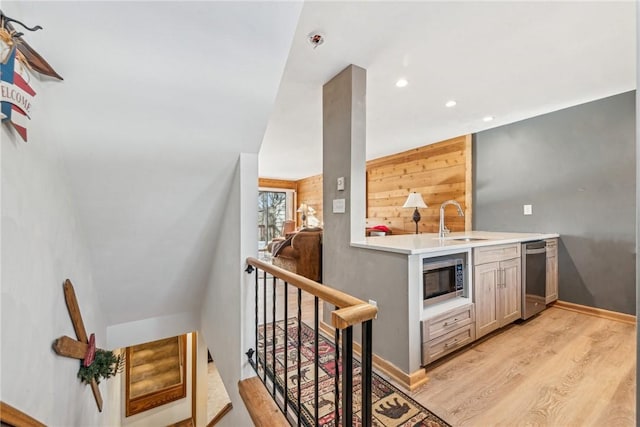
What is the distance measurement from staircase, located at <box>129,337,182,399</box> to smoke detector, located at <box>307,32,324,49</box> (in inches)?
202

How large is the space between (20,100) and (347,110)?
201 cm

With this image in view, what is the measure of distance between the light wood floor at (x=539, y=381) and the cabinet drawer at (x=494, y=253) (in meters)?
0.72

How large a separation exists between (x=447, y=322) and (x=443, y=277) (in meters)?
0.34

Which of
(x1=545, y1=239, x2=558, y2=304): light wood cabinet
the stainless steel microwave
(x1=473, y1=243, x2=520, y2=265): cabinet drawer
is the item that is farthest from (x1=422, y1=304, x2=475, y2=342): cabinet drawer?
(x1=545, y1=239, x2=558, y2=304): light wood cabinet

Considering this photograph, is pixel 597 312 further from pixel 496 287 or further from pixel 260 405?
pixel 260 405

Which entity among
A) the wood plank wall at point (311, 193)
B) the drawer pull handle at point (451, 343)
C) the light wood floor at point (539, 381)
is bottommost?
the light wood floor at point (539, 381)

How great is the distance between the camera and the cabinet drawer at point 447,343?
1864 millimetres

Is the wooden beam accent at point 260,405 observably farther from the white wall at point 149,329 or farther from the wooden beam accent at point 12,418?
the white wall at point 149,329

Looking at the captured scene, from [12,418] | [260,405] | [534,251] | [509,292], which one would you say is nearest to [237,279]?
[260,405]

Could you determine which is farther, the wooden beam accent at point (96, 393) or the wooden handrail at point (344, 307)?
the wooden beam accent at point (96, 393)

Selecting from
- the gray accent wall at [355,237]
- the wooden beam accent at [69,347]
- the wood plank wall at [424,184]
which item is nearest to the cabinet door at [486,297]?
the gray accent wall at [355,237]

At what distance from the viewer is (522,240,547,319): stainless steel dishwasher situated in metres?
2.77

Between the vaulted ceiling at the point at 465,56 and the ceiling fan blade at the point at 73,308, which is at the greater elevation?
the vaulted ceiling at the point at 465,56

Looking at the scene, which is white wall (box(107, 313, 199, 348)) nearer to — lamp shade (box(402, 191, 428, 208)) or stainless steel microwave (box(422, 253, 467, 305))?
stainless steel microwave (box(422, 253, 467, 305))
